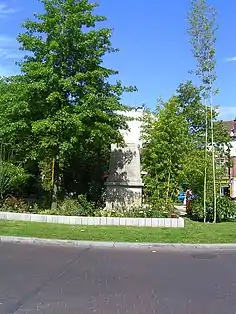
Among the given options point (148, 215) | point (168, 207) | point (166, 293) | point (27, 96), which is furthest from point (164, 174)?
point (166, 293)

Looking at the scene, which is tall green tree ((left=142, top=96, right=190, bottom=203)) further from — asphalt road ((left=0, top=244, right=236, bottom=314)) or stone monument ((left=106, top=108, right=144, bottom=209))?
asphalt road ((left=0, top=244, right=236, bottom=314))

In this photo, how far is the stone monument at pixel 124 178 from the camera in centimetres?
2114

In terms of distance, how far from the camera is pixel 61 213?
17.9 metres

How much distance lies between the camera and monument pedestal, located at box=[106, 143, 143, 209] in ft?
69.4

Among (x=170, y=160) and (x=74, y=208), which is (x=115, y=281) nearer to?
(x=74, y=208)

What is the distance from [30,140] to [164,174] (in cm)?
616

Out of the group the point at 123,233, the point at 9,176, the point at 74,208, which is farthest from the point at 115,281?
the point at 9,176

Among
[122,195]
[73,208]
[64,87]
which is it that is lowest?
[73,208]

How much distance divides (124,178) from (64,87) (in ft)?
19.7

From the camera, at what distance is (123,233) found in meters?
13.8

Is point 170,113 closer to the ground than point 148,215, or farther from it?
farther from it

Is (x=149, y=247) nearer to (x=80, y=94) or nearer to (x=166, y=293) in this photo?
(x=166, y=293)

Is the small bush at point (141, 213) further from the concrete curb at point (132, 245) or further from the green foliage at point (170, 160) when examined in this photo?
the concrete curb at point (132, 245)

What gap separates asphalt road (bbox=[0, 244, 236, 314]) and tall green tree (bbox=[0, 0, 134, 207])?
6.58 metres
